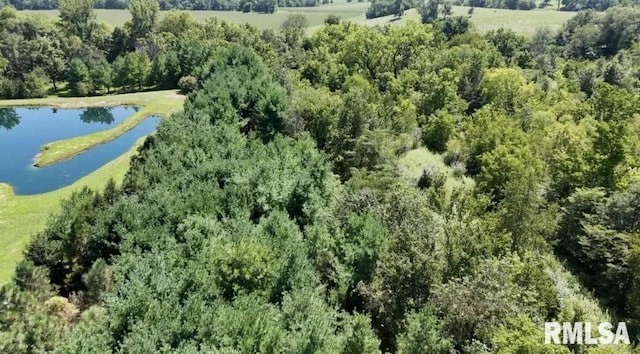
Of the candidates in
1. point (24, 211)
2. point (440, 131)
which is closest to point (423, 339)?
point (24, 211)

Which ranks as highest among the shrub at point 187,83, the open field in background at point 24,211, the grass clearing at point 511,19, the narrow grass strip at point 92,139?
the grass clearing at point 511,19

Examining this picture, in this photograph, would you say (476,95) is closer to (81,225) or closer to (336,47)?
(336,47)

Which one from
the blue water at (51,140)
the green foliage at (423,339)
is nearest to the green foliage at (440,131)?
the blue water at (51,140)

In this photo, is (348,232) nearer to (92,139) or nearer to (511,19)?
(92,139)

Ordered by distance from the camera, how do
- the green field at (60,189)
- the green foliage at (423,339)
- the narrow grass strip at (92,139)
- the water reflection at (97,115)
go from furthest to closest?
the water reflection at (97,115) < the narrow grass strip at (92,139) < the green field at (60,189) < the green foliage at (423,339)

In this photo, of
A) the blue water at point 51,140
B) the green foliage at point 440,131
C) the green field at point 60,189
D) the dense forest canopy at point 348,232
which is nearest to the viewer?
the dense forest canopy at point 348,232

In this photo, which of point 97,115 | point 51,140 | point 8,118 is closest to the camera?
point 51,140

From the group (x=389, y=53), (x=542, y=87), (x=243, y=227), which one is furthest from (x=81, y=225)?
(x=542, y=87)

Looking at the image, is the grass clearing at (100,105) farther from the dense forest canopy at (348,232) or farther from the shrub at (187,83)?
the dense forest canopy at (348,232)

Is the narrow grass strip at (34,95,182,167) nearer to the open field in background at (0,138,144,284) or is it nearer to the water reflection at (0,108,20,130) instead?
the open field in background at (0,138,144,284)
